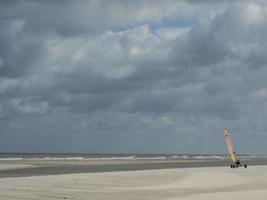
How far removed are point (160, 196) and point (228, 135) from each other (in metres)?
42.8

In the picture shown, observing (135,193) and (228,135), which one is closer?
(135,193)

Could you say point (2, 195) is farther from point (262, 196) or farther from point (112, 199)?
point (262, 196)

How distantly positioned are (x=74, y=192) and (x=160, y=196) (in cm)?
470

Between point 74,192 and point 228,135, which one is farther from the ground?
point 228,135

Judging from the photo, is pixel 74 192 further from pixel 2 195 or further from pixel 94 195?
pixel 2 195

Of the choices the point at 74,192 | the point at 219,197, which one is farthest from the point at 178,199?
the point at 74,192

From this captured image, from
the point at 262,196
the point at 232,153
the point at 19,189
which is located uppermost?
the point at 232,153

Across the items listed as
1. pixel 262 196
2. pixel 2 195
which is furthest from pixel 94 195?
pixel 262 196

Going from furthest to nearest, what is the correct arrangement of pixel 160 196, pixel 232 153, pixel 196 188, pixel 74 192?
pixel 232 153 → pixel 196 188 → pixel 74 192 → pixel 160 196

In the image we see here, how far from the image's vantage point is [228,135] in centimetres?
6719

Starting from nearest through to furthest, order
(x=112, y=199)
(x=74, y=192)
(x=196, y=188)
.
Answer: (x=112, y=199), (x=74, y=192), (x=196, y=188)

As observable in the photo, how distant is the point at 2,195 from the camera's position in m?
25.2

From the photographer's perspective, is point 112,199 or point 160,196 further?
point 160,196

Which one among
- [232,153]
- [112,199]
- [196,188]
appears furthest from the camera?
[232,153]
